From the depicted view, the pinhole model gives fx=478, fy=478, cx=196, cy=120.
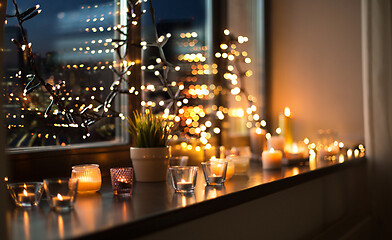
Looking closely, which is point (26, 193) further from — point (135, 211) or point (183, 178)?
point (183, 178)

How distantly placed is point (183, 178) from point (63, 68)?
2.11 ft

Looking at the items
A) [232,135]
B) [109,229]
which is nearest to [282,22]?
[232,135]

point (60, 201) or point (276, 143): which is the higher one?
point (276, 143)

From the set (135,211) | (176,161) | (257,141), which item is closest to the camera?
(135,211)

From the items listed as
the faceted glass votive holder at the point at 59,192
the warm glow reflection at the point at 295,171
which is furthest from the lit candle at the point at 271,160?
the faceted glass votive holder at the point at 59,192

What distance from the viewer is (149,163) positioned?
177 centimetres

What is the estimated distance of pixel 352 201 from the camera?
2818 mm

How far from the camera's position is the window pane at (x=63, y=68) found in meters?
1.61

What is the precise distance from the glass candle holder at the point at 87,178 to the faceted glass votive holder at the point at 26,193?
0.63ft

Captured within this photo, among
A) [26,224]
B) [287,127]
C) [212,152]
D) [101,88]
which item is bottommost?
[26,224]

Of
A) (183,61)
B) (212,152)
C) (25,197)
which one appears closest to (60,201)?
(25,197)

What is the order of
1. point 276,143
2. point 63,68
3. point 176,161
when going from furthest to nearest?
point 276,143, point 176,161, point 63,68

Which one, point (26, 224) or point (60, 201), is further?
point (60, 201)

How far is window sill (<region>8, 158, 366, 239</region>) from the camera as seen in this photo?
41.1 inches
